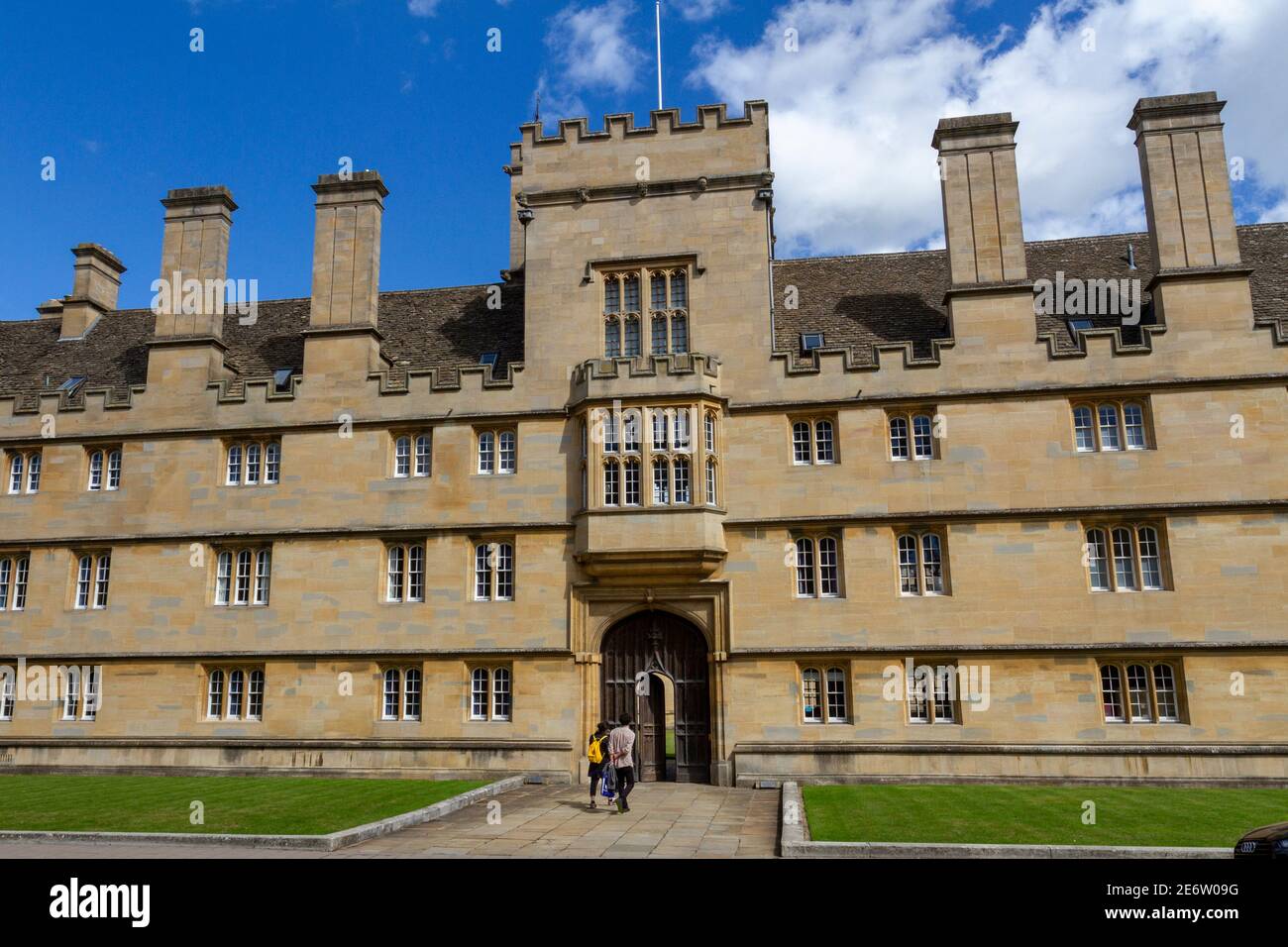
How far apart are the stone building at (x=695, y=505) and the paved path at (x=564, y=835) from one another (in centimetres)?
391

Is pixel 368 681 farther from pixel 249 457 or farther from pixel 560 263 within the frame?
→ pixel 560 263

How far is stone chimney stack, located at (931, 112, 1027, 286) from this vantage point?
80.5ft

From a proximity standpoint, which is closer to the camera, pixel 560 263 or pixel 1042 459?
pixel 1042 459

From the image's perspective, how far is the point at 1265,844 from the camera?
36.5 feet

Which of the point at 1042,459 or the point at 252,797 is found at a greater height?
the point at 1042,459

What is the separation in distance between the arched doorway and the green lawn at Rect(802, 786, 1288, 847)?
368cm

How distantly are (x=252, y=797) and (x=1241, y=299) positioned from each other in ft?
83.9

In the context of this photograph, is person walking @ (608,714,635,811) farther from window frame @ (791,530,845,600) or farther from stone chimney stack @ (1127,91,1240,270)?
stone chimney stack @ (1127,91,1240,270)

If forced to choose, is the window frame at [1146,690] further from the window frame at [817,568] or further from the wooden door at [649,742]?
the wooden door at [649,742]

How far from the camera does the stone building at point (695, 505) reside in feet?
73.7
